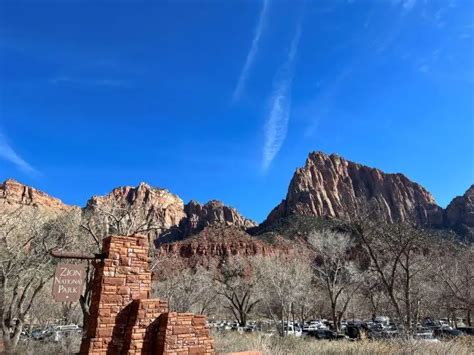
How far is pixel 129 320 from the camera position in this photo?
26.9 feet

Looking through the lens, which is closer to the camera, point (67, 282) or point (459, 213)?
point (67, 282)

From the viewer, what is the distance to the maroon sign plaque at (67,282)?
27.1 feet

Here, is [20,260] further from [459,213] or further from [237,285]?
[459,213]

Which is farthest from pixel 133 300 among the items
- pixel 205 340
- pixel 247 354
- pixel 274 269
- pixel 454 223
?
pixel 454 223

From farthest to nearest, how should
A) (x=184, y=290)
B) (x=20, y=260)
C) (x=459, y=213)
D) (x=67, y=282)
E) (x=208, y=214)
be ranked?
(x=208, y=214) → (x=459, y=213) → (x=184, y=290) → (x=20, y=260) → (x=67, y=282)

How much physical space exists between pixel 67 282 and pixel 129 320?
1.57 metres

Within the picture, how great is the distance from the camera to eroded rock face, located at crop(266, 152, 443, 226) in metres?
140

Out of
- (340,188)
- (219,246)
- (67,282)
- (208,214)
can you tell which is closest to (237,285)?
(67,282)

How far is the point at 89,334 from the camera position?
8031 millimetres

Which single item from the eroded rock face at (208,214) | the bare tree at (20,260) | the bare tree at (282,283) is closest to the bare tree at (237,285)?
the bare tree at (282,283)

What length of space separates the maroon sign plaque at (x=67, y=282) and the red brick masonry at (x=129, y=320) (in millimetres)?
438

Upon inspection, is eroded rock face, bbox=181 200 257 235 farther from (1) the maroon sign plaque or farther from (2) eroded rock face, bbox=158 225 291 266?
(1) the maroon sign plaque

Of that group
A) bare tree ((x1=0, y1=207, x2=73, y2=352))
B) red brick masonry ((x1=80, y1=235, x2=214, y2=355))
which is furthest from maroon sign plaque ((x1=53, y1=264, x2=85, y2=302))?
bare tree ((x1=0, y1=207, x2=73, y2=352))

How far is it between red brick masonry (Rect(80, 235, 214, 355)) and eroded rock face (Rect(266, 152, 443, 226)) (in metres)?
123
